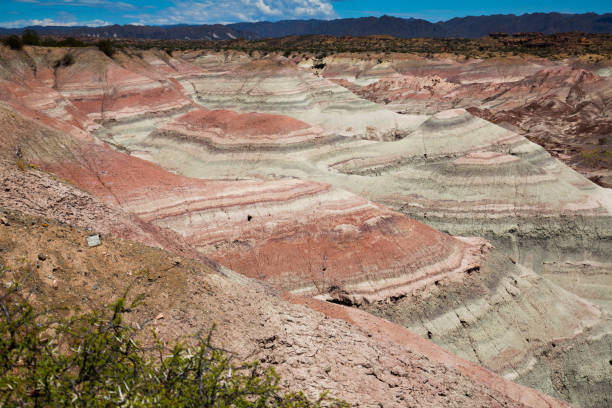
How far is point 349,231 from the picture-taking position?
732 inches

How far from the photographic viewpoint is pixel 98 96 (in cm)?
4634

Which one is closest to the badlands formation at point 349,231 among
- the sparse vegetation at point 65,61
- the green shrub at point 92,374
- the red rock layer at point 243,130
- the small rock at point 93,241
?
the red rock layer at point 243,130

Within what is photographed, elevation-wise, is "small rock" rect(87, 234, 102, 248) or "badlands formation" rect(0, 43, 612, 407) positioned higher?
"small rock" rect(87, 234, 102, 248)

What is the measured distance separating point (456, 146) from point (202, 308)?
31.5 meters

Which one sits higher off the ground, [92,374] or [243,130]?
[243,130]

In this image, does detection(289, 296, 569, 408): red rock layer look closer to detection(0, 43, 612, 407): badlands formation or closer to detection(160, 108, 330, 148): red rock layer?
detection(0, 43, 612, 407): badlands formation

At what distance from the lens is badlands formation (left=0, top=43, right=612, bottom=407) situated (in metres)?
9.09

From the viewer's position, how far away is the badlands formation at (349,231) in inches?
358

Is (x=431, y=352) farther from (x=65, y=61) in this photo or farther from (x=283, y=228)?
(x=65, y=61)

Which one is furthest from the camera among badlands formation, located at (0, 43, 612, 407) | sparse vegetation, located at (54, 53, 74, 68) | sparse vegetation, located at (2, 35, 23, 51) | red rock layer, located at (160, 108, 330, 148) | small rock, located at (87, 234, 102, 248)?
sparse vegetation, located at (54, 53, 74, 68)

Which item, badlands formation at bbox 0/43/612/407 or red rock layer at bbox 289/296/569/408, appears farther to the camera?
red rock layer at bbox 289/296/569/408

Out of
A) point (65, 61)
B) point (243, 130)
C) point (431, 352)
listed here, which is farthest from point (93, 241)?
Result: point (65, 61)

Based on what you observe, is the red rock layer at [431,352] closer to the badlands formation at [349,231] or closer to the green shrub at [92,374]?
the badlands formation at [349,231]

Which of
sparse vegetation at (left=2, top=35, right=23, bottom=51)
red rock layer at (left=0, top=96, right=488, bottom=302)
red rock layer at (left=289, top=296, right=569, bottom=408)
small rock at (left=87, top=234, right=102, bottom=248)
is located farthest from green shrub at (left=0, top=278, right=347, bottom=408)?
sparse vegetation at (left=2, top=35, right=23, bottom=51)
